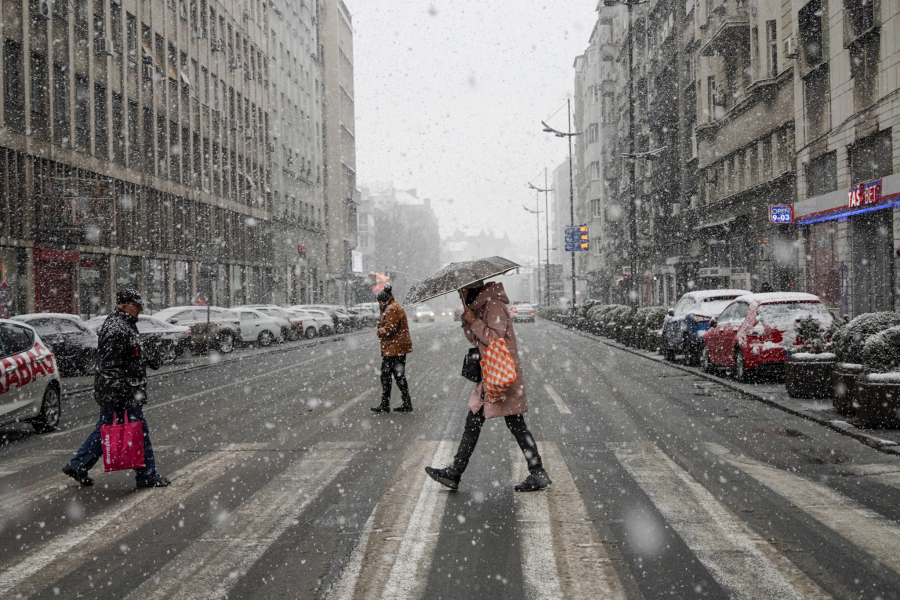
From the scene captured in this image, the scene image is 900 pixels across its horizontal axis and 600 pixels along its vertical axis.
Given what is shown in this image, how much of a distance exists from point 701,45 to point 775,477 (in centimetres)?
3539

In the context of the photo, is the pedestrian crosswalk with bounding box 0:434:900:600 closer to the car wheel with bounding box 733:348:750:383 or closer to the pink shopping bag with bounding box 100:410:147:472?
the pink shopping bag with bounding box 100:410:147:472

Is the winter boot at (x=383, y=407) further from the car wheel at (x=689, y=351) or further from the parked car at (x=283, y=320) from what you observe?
the parked car at (x=283, y=320)

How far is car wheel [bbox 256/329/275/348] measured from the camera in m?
36.2

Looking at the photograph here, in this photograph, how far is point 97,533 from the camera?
6.08 metres

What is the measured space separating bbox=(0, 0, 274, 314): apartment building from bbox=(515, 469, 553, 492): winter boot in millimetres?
19137

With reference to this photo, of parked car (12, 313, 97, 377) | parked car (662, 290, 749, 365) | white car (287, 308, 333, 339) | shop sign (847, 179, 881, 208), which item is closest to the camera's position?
parked car (662, 290, 749, 365)

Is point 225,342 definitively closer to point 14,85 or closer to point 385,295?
point 14,85

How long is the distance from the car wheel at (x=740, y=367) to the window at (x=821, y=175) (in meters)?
11.5

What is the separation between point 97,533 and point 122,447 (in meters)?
1.42

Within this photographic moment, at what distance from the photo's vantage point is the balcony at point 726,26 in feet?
113

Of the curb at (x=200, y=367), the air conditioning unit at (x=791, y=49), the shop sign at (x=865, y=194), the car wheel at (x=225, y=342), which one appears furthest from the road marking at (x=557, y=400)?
the car wheel at (x=225, y=342)

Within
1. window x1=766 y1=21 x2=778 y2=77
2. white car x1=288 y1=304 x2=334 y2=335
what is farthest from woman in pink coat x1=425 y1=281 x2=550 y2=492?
white car x1=288 y1=304 x2=334 y2=335

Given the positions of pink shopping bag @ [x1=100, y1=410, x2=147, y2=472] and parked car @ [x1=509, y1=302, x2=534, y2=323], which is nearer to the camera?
pink shopping bag @ [x1=100, y1=410, x2=147, y2=472]

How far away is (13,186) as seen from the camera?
28.0 metres
